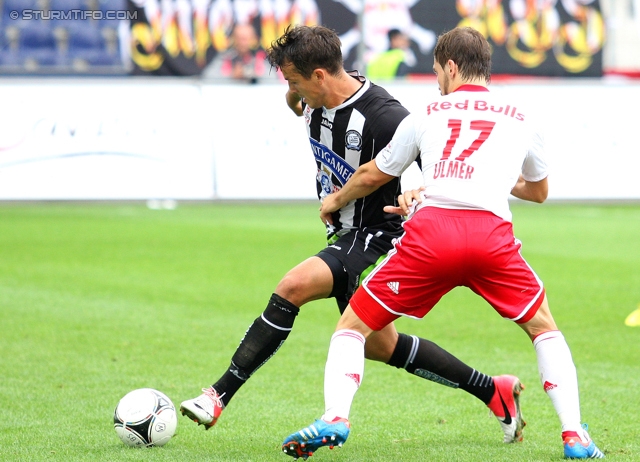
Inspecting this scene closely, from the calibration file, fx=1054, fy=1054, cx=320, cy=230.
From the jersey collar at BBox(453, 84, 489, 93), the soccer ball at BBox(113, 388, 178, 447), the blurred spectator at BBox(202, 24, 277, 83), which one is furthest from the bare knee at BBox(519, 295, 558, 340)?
the blurred spectator at BBox(202, 24, 277, 83)

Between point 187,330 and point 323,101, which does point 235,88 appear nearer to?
point 187,330

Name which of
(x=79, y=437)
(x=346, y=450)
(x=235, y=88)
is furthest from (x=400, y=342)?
(x=235, y=88)


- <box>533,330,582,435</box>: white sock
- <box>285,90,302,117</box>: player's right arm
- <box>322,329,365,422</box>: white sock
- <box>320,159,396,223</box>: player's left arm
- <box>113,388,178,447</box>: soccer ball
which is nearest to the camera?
<box>322,329,365,422</box>: white sock

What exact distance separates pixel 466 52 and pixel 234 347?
3.47m

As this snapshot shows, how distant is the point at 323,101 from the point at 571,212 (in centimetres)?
1356

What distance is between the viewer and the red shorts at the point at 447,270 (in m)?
4.20

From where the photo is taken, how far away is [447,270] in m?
4.23

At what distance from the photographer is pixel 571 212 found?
58.9 feet

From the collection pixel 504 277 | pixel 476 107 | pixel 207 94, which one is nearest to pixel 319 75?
pixel 476 107

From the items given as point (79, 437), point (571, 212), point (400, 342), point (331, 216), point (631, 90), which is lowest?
point (571, 212)

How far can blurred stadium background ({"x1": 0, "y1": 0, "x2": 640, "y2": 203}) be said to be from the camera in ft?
46.8

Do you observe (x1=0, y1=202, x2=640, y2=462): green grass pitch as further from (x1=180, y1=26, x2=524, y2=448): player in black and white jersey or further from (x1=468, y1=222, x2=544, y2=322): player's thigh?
(x1=468, y1=222, x2=544, y2=322): player's thigh

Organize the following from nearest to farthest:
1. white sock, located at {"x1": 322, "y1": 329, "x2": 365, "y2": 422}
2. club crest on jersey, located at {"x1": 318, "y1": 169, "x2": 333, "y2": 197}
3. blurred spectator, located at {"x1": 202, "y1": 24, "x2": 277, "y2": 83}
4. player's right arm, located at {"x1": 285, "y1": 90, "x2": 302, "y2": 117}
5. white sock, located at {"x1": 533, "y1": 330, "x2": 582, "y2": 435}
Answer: white sock, located at {"x1": 322, "y1": 329, "x2": 365, "y2": 422} → white sock, located at {"x1": 533, "y1": 330, "x2": 582, "y2": 435} → club crest on jersey, located at {"x1": 318, "y1": 169, "x2": 333, "y2": 197} → player's right arm, located at {"x1": 285, "y1": 90, "x2": 302, "y2": 117} → blurred spectator, located at {"x1": 202, "y1": 24, "x2": 277, "y2": 83}

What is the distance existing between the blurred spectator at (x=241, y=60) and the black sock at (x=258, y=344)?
40.8 ft
